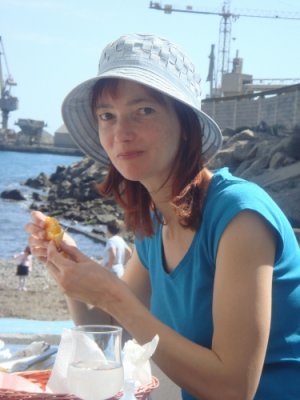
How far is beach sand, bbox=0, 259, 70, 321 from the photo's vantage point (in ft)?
32.9

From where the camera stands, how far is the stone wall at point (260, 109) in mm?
34875

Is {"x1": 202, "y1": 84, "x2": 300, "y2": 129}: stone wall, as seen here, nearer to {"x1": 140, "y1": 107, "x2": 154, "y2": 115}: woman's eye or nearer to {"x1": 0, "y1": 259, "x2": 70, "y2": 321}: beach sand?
{"x1": 0, "y1": 259, "x2": 70, "y2": 321}: beach sand

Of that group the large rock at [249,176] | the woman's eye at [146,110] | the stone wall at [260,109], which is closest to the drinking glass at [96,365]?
the woman's eye at [146,110]

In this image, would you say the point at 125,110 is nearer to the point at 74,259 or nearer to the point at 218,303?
the point at 74,259

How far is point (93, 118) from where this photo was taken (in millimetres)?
2441

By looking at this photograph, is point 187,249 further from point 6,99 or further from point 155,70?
point 6,99

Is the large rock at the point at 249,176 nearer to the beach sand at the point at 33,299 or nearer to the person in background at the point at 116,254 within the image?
the beach sand at the point at 33,299

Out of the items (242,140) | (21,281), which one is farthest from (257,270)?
(242,140)

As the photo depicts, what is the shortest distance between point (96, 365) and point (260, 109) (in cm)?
3973

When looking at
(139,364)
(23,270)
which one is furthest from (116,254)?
(139,364)

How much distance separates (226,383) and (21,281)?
11.5 m

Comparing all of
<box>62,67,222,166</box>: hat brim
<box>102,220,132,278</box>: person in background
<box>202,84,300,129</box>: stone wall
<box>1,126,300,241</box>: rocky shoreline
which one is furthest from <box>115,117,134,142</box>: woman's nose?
<box>202,84,300,129</box>: stone wall

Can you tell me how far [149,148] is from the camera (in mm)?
2066

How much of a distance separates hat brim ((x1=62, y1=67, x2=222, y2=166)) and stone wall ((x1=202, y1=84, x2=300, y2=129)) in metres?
27.8
